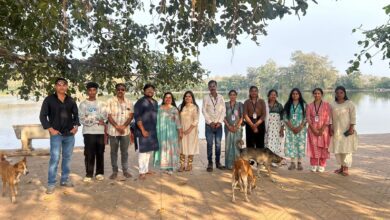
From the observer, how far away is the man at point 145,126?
6.11m

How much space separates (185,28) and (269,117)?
2898 millimetres

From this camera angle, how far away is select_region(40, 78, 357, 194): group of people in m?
5.99

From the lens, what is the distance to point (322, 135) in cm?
641

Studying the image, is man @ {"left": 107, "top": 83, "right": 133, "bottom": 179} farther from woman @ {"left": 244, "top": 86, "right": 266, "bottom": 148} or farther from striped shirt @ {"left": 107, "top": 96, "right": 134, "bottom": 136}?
woman @ {"left": 244, "top": 86, "right": 266, "bottom": 148}

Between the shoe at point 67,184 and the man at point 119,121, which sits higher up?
the man at point 119,121

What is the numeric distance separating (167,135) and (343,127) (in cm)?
321

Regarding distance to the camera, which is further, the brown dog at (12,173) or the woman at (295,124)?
the woman at (295,124)

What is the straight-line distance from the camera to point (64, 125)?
17.6 ft

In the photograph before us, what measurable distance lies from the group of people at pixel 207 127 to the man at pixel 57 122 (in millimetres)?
39

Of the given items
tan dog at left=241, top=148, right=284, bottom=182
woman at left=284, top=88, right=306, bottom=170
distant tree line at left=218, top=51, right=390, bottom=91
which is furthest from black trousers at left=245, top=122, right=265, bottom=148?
distant tree line at left=218, top=51, right=390, bottom=91

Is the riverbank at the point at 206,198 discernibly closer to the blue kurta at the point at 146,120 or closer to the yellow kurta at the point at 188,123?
the yellow kurta at the point at 188,123

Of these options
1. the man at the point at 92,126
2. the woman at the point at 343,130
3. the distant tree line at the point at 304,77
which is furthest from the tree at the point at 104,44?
the distant tree line at the point at 304,77

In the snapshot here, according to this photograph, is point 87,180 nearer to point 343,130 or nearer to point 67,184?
point 67,184

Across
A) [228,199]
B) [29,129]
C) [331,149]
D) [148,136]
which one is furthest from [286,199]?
[29,129]
